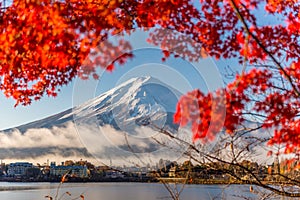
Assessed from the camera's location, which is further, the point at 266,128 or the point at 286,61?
the point at 286,61

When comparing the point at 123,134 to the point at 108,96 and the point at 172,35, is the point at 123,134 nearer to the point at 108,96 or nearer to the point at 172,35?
the point at 108,96

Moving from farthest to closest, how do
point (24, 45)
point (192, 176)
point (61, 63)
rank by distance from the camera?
point (61, 63) < point (192, 176) < point (24, 45)

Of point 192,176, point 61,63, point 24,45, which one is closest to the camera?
point 24,45

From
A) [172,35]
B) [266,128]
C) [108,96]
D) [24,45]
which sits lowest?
[266,128]

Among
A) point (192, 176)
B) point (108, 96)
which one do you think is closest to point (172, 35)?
point (108, 96)

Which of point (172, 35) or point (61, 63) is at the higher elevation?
point (172, 35)

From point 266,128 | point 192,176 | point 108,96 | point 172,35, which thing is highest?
point 172,35

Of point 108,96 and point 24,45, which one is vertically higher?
point 24,45

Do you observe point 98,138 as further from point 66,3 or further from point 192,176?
point 66,3

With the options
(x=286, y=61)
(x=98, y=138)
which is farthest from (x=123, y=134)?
(x=286, y=61)
